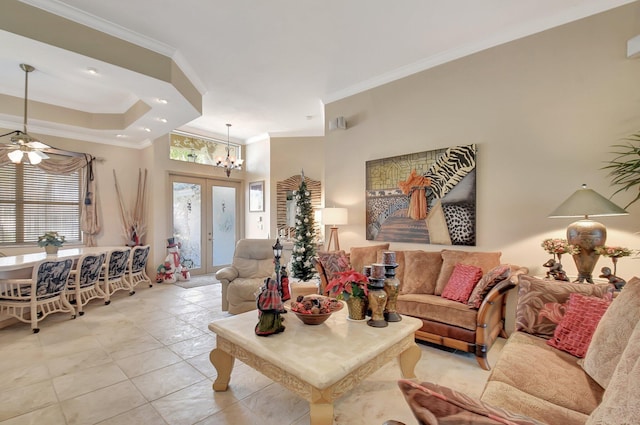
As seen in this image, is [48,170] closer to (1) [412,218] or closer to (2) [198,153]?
(2) [198,153]

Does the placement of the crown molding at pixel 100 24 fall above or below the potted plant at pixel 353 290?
above

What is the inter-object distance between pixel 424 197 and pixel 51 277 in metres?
4.88

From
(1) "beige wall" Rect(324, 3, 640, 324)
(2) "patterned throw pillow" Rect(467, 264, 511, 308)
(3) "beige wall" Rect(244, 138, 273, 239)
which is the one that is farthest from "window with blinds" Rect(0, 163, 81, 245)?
(2) "patterned throw pillow" Rect(467, 264, 511, 308)

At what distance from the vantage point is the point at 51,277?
370 centimetres

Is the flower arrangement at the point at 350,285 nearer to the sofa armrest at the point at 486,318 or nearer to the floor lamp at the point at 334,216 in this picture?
the sofa armrest at the point at 486,318

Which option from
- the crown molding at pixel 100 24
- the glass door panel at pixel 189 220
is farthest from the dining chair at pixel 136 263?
the crown molding at pixel 100 24

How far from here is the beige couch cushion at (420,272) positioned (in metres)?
3.34

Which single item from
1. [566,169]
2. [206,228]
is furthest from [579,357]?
[206,228]

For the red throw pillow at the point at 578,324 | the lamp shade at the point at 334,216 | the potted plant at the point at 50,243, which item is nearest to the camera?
the red throw pillow at the point at 578,324

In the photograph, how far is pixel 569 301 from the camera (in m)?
2.00

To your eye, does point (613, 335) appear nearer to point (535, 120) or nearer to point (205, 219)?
point (535, 120)

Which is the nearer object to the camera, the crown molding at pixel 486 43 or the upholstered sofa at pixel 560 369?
the upholstered sofa at pixel 560 369

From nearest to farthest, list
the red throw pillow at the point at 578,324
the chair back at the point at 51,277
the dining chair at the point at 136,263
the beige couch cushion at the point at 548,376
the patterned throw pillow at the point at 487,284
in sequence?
the beige couch cushion at the point at 548,376 < the red throw pillow at the point at 578,324 < the patterned throw pillow at the point at 487,284 < the chair back at the point at 51,277 < the dining chair at the point at 136,263

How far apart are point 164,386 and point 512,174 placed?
393 cm
